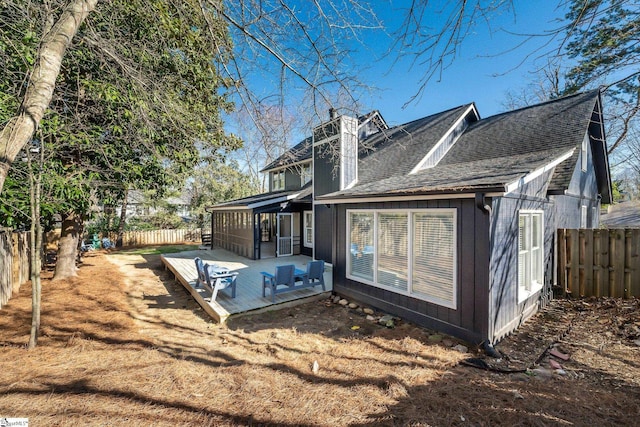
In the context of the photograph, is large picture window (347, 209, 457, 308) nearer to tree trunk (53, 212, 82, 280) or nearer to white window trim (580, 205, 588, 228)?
white window trim (580, 205, 588, 228)

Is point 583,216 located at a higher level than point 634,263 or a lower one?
higher

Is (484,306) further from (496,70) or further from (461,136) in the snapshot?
(461,136)

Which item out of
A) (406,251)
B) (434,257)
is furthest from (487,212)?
(406,251)

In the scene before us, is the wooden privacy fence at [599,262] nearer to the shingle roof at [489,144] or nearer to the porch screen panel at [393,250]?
the shingle roof at [489,144]

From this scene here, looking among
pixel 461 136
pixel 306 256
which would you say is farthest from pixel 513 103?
pixel 306 256

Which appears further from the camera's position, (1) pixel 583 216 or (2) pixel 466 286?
(1) pixel 583 216

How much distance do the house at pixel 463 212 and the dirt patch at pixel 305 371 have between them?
630mm

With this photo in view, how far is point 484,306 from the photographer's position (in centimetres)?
457

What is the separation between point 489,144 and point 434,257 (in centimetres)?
718

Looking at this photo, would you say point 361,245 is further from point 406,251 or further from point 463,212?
point 463,212

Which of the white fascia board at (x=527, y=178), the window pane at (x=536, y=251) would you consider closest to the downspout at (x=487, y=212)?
the white fascia board at (x=527, y=178)

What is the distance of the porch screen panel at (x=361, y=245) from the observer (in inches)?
263

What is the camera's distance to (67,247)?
9828 mm

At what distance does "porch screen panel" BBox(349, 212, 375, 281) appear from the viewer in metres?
6.67
